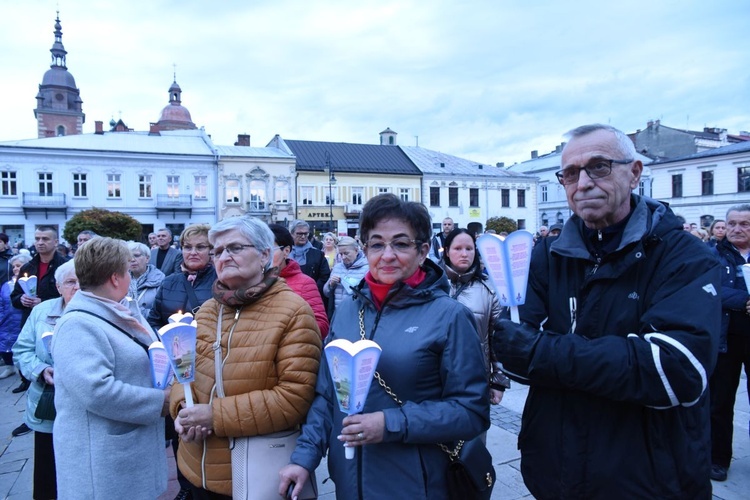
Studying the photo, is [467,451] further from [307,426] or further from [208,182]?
[208,182]

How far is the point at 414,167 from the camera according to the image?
42625 mm

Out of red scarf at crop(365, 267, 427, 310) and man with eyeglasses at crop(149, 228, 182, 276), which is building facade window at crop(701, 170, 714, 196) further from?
red scarf at crop(365, 267, 427, 310)

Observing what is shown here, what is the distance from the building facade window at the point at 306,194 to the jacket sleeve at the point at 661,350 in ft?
125

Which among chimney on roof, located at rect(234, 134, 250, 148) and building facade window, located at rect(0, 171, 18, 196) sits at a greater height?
chimney on roof, located at rect(234, 134, 250, 148)

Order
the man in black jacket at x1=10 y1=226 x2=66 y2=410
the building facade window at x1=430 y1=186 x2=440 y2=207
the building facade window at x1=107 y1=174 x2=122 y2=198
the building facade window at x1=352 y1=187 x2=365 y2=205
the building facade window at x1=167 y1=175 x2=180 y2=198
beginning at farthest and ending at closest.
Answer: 1. the building facade window at x1=430 y1=186 x2=440 y2=207
2. the building facade window at x1=352 y1=187 x2=365 y2=205
3. the building facade window at x1=167 y1=175 x2=180 y2=198
4. the building facade window at x1=107 y1=174 x2=122 y2=198
5. the man in black jacket at x1=10 y1=226 x2=66 y2=410

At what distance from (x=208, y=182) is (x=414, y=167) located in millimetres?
17863

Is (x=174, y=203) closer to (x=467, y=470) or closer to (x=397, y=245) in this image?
(x=397, y=245)

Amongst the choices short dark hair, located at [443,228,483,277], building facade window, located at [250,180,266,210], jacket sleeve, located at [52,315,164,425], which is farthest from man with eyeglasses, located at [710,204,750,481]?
building facade window, located at [250,180,266,210]

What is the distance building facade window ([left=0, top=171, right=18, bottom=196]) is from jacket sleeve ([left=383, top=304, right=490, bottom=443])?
39783 millimetres

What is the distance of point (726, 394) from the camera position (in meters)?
3.95

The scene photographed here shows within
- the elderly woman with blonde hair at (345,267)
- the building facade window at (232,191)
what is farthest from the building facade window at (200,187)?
the elderly woman with blonde hair at (345,267)

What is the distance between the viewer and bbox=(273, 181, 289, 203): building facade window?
38156 millimetres

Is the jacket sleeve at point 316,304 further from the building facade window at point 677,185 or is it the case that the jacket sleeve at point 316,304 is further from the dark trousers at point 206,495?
the building facade window at point 677,185

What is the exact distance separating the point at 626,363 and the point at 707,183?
42.4 m
